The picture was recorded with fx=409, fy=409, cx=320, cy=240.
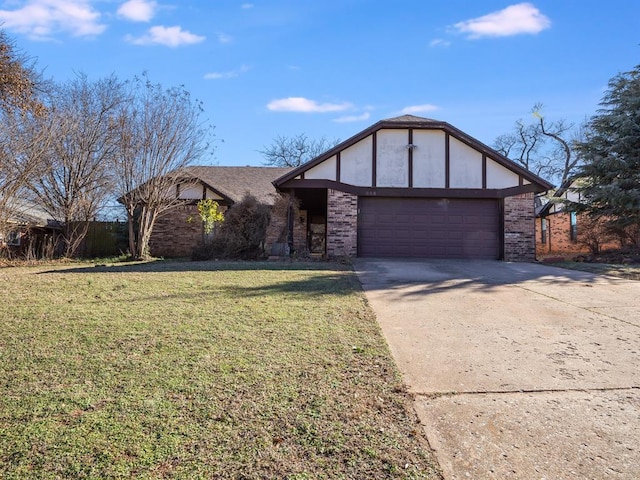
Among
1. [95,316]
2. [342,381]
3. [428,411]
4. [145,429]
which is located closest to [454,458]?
[428,411]

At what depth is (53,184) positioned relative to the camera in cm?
1617

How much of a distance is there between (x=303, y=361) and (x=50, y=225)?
2017 cm

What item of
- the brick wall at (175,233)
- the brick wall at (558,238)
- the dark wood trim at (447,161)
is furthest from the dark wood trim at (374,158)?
the brick wall at (558,238)

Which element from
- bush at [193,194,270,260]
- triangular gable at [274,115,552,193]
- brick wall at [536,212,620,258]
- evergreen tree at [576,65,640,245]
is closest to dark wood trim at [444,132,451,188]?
triangular gable at [274,115,552,193]

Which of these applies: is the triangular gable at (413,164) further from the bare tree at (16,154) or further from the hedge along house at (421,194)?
the bare tree at (16,154)

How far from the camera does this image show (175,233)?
18.8 m

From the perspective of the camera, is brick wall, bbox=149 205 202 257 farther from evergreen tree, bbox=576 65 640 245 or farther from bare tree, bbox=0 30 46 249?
evergreen tree, bbox=576 65 640 245

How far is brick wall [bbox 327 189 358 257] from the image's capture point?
14055 millimetres

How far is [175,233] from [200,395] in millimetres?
17104

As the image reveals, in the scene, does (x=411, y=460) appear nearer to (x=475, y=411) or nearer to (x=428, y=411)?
(x=428, y=411)

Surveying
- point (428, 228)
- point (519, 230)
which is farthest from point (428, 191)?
point (519, 230)

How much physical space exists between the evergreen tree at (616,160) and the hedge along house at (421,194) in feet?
7.75

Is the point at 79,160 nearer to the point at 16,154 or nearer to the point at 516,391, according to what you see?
the point at 16,154

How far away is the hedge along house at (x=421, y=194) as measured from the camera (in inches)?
556
